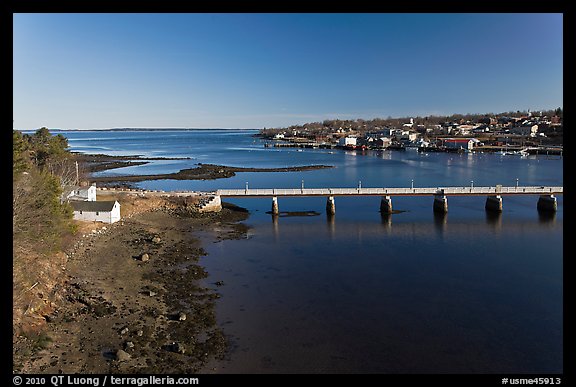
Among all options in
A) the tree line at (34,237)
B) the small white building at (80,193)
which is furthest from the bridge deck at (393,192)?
the tree line at (34,237)

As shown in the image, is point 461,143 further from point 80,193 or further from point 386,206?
point 80,193

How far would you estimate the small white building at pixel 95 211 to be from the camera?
28.6 m

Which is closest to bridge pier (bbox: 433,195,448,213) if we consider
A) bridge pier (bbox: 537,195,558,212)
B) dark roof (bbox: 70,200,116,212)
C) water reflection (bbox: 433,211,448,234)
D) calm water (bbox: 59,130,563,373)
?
water reflection (bbox: 433,211,448,234)

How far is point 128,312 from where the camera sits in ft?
55.3

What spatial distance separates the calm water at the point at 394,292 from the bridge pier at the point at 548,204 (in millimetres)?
1233

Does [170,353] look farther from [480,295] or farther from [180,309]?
[480,295]

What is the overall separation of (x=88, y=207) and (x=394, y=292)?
22326 mm

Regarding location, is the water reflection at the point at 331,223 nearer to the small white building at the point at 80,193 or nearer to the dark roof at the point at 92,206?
the dark roof at the point at 92,206

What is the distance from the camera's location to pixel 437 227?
34.4 m

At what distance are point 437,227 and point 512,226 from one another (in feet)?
21.9

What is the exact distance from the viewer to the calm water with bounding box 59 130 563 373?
14.5 metres

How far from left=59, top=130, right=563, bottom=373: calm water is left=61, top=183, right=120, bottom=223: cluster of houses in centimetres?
893
